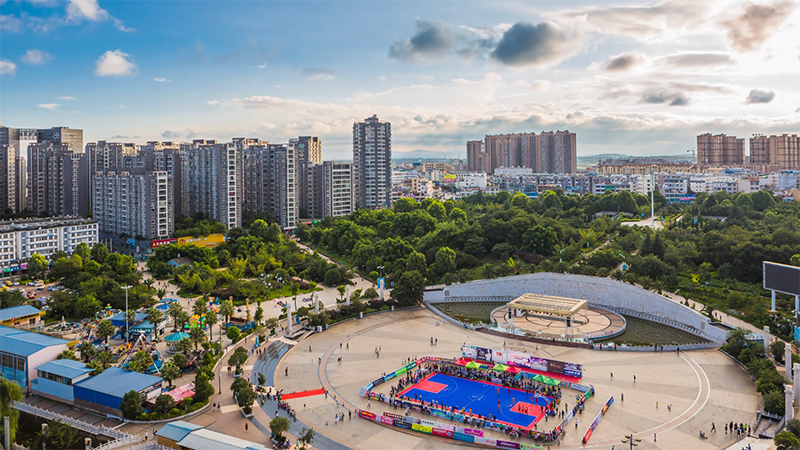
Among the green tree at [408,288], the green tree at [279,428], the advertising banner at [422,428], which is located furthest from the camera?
the green tree at [408,288]

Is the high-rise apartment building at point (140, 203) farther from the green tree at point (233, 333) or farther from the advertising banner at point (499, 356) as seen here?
the advertising banner at point (499, 356)

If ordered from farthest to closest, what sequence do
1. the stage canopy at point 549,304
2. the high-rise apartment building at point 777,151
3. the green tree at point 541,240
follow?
the high-rise apartment building at point 777,151 → the green tree at point 541,240 → the stage canopy at point 549,304

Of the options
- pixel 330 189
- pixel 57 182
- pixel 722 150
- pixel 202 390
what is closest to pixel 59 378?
pixel 202 390

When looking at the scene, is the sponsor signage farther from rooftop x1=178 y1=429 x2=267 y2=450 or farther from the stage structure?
rooftop x1=178 y1=429 x2=267 y2=450

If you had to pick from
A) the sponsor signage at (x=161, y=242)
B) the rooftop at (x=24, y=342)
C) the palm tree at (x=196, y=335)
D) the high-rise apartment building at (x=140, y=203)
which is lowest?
the palm tree at (x=196, y=335)

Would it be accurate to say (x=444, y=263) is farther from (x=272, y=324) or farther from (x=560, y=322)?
(x=272, y=324)

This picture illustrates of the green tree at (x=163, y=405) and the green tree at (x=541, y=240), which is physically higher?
the green tree at (x=541, y=240)

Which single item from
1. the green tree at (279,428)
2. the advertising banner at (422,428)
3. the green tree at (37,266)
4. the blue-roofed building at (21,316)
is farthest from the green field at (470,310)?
the green tree at (37,266)
